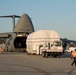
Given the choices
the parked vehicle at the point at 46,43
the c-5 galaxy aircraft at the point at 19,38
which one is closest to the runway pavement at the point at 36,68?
the parked vehicle at the point at 46,43

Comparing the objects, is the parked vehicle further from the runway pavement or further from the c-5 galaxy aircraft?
the c-5 galaxy aircraft

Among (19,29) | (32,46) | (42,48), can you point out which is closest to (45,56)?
(42,48)

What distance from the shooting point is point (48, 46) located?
1548 inches

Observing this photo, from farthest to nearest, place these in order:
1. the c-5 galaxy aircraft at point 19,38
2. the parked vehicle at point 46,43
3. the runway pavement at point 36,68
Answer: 1. the c-5 galaxy aircraft at point 19,38
2. the parked vehicle at point 46,43
3. the runway pavement at point 36,68

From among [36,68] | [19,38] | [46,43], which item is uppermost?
[19,38]

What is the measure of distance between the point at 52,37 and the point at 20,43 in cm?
1910

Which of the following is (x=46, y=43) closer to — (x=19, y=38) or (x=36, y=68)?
(x=36, y=68)

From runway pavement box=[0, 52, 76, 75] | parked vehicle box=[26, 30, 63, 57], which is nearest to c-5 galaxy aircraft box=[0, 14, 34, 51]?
parked vehicle box=[26, 30, 63, 57]

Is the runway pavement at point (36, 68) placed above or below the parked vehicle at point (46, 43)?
below

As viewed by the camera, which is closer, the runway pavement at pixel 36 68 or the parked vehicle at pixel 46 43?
the runway pavement at pixel 36 68

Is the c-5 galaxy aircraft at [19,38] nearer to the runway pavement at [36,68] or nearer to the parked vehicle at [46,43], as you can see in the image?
the parked vehicle at [46,43]

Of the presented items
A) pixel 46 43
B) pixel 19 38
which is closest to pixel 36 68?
pixel 46 43

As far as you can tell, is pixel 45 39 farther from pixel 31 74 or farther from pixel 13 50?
pixel 31 74

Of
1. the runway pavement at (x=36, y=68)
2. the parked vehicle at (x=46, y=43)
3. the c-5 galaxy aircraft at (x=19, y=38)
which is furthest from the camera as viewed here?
the c-5 galaxy aircraft at (x=19, y=38)
